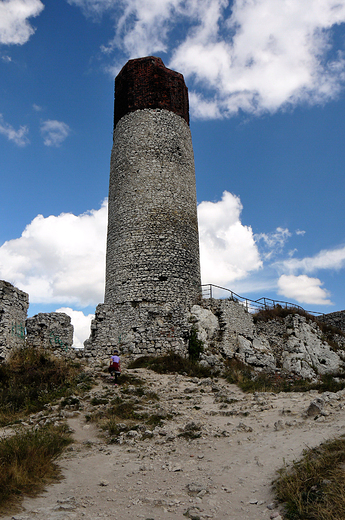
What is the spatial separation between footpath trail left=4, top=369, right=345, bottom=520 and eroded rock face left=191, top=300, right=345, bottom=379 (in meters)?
6.42

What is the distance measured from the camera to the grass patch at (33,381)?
408 inches

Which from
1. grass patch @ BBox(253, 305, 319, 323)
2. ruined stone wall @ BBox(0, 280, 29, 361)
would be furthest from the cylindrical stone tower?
grass patch @ BBox(253, 305, 319, 323)

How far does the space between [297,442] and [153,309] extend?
1091 centimetres

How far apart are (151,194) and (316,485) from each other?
15826mm

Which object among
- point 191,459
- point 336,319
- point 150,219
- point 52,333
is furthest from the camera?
point 336,319

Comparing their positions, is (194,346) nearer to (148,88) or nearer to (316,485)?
(316,485)

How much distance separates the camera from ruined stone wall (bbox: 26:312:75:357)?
1589 centimetres

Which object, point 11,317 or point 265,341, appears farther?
point 265,341

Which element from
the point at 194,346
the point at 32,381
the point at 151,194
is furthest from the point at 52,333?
the point at 151,194

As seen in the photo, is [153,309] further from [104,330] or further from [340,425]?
[340,425]

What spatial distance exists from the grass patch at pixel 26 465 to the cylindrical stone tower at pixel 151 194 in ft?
35.3

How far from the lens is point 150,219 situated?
61.0 feet

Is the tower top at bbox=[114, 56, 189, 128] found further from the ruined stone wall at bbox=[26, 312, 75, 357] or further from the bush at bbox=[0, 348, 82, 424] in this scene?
the bush at bbox=[0, 348, 82, 424]

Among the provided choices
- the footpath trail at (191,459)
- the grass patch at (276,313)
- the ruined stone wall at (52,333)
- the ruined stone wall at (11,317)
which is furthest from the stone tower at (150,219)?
the footpath trail at (191,459)
